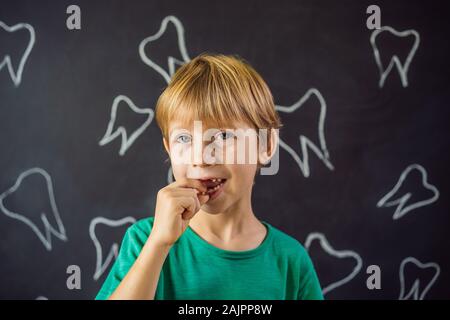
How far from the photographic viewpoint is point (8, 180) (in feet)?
5.28

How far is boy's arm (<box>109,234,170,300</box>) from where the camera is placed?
A: 53 cm

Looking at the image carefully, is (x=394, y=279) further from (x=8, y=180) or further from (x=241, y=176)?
(x=8, y=180)

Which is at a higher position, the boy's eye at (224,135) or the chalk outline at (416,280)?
the boy's eye at (224,135)

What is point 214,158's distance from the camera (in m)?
0.64

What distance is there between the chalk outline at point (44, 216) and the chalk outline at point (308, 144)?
86 cm

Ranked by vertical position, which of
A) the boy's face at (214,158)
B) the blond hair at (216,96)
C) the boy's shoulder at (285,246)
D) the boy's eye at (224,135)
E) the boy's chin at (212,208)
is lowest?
the boy's shoulder at (285,246)

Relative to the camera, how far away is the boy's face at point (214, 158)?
0.63m

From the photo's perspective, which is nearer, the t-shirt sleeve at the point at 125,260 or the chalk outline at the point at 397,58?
the t-shirt sleeve at the point at 125,260

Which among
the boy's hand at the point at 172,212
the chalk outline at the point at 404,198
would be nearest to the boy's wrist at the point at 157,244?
the boy's hand at the point at 172,212

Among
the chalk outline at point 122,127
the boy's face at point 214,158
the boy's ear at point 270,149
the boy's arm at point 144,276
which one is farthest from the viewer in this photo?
the chalk outline at point 122,127

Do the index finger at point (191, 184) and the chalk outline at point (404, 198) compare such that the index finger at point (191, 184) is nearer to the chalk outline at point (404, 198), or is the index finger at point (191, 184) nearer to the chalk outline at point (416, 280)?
the chalk outline at point (404, 198)

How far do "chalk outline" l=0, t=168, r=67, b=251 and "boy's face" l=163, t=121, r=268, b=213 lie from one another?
108 cm

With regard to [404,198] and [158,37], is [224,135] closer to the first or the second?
[158,37]

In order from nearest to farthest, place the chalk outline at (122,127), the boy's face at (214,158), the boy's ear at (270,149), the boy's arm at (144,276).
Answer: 1. the boy's arm at (144,276)
2. the boy's face at (214,158)
3. the boy's ear at (270,149)
4. the chalk outline at (122,127)
